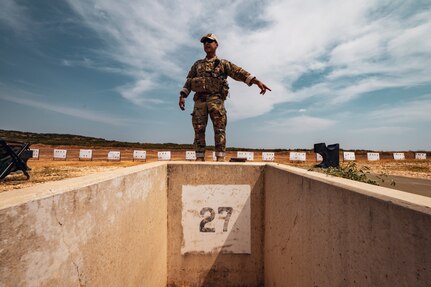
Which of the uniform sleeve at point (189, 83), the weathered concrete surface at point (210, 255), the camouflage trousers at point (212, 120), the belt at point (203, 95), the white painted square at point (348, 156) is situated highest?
the uniform sleeve at point (189, 83)

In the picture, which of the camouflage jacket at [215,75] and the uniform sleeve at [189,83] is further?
the uniform sleeve at [189,83]

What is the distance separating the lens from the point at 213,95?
4750 mm

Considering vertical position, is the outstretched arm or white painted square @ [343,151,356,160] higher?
the outstretched arm

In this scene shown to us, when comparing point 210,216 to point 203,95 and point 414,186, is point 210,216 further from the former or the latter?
point 414,186

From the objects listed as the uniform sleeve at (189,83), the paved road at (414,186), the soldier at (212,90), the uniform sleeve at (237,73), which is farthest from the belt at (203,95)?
Result: the paved road at (414,186)

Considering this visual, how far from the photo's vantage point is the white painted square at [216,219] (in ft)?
12.0

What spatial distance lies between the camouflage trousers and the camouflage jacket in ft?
0.56

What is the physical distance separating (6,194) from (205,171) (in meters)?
2.72

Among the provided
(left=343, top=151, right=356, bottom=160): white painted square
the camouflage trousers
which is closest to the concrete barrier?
Answer: the camouflage trousers

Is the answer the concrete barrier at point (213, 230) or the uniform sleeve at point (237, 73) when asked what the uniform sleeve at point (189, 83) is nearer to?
the uniform sleeve at point (237, 73)

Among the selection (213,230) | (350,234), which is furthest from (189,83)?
(350,234)

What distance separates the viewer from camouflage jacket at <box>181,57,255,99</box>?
15.5ft

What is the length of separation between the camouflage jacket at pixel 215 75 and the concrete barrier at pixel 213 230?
1.71 m

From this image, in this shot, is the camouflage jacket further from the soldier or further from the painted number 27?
the painted number 27
